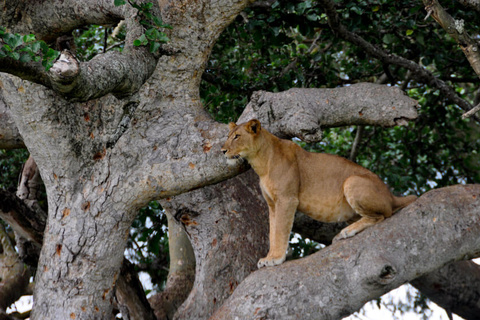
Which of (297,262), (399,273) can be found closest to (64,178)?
(297,262)

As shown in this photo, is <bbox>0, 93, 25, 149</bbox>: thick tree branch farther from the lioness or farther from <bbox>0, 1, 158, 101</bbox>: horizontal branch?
the lioness

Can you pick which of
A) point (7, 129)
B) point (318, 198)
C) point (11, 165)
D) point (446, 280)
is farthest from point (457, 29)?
point (11, 165)

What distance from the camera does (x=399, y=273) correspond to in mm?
3715

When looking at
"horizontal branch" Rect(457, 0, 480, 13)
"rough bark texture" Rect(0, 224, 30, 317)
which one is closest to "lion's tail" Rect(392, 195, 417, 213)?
"horizontal branch" Rect(457, 0, 480, 13)

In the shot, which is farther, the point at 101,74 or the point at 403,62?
the point at 403,62

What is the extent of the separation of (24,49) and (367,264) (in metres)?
2.36

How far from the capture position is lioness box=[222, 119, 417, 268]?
13.6 feet

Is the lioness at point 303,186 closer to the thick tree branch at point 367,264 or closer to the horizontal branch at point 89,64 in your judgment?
the thick tree branch at point 367,264

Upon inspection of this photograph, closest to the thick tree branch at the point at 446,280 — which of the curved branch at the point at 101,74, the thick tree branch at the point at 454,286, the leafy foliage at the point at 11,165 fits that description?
the thick tree branch at the point at 454,286

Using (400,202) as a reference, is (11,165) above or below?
below

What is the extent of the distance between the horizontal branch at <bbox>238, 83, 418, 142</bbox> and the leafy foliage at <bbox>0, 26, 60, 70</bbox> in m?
1.72

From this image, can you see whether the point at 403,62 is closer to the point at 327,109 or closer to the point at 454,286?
the point at 327,109

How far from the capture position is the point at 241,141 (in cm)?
412

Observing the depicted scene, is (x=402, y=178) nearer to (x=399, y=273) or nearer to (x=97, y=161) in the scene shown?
(x=399, y=273)
